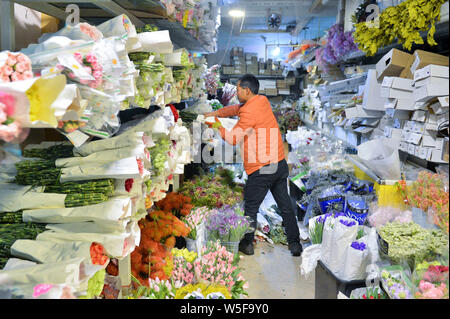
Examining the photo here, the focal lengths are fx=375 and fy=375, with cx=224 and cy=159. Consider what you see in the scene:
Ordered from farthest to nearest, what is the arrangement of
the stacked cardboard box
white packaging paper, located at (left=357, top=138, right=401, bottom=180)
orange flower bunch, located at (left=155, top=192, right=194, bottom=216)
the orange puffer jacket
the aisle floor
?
the stacked cardboard box → the orange puffer jacket → orange flower bunch, located at (left=155, top=192, right=194, bottom=216) → white packaging paper, located at (left=357, top=138, right=401, bottom=180) → the aisle floor

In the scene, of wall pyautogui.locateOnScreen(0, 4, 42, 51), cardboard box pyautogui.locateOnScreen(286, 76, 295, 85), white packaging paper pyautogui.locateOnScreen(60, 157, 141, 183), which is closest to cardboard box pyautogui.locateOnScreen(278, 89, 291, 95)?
cardboard box pyautogui.locateOnScreen(286, 76, 295, 85)

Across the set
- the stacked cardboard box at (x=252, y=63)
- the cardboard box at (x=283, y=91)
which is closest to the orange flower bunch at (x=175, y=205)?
the stacked cardboard box at (x=252, y=63)

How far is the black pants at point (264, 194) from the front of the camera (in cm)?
365

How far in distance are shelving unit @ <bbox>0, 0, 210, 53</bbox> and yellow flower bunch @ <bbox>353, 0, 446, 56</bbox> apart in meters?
1.53

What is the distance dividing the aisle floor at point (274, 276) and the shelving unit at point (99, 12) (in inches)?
58.2

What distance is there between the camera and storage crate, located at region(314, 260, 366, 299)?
1.52 metres

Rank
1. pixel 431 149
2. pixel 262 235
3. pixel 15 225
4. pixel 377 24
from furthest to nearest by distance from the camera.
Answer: pixel 262 235, pixel 377 24, pixel 431 149, pixel 15 225

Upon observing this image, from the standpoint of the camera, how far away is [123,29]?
1677 millimetres

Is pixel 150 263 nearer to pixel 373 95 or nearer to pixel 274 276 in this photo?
pixel 274 276

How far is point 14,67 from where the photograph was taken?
108 cm

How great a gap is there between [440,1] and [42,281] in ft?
8.57

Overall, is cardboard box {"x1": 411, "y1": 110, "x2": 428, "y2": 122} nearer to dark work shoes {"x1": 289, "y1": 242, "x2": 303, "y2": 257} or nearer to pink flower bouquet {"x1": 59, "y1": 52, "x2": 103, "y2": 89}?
dark work shoes {"x1": 289, "y1": 242, "x2": 303, "y2": 257}
